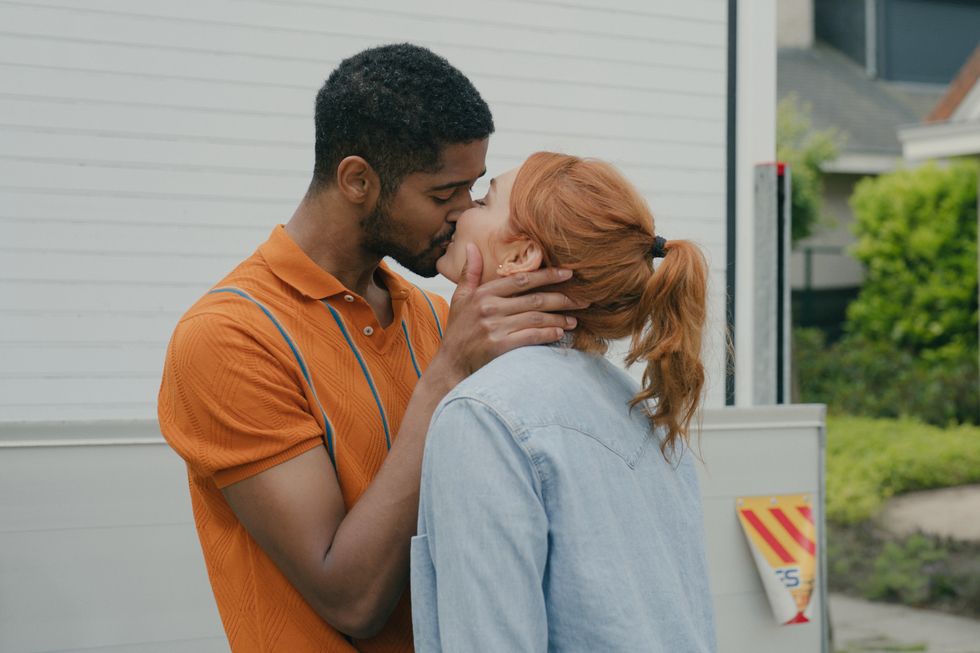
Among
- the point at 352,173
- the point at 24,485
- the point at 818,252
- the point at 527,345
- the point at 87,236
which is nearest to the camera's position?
the point at 527,345

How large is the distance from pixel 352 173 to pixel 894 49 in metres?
20.4

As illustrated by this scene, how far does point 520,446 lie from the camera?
55.3 inches

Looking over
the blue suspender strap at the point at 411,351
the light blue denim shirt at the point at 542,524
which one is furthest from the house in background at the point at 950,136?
the light blue denim shirt at the point at 542,524

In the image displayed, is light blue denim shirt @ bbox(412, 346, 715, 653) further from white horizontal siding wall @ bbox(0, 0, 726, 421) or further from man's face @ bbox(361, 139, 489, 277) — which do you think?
white horizontal siding wall @ bbox(0, 0, 726, 421)

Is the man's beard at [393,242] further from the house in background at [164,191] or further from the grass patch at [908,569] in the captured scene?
the grass patch at [908,569]

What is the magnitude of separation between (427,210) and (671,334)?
1.44 ft

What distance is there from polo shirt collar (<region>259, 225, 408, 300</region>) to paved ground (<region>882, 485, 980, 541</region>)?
6.59m

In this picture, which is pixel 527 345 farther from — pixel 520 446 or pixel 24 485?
pixel 24 485

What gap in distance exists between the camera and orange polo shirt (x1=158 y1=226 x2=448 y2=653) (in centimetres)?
156

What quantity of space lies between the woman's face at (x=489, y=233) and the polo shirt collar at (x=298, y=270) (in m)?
0.19

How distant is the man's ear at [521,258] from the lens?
1.58m

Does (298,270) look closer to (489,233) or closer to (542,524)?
(489,233)

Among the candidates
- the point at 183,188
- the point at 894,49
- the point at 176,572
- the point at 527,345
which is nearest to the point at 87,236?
the point at 183,188

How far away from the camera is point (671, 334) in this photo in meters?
1.58
